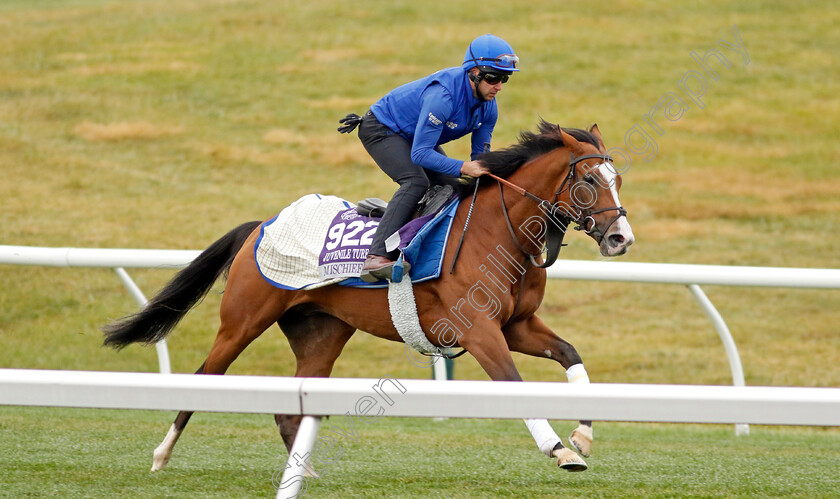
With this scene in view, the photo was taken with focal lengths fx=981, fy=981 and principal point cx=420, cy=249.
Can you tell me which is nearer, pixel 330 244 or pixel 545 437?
pixel 545 437

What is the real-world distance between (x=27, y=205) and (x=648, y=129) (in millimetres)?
8747

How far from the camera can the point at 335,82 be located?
635 inches

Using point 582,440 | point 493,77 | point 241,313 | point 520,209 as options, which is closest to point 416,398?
point 582,440

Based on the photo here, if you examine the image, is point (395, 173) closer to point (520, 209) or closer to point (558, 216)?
point (520, 209)

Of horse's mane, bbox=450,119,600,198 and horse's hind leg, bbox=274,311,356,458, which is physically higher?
horse's mane, bbox=450,119,600,198

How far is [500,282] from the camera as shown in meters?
4.05

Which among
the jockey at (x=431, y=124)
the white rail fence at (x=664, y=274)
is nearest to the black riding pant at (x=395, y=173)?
the jockey at (x=431, y=124)

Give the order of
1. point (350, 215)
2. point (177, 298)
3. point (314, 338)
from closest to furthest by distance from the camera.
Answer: point (350, 215), point (314, 338), point (177, 298)

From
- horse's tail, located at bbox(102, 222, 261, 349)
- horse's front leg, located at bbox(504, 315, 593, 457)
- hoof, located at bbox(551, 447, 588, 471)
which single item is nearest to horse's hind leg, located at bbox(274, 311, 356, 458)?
horse's tail, located at bbox(102, 222, 261, 349)

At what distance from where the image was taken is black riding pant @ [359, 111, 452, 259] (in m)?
4.27

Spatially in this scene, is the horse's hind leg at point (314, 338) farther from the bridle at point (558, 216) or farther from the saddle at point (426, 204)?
the bridle at point (558, 216)

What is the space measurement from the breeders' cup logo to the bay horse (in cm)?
34

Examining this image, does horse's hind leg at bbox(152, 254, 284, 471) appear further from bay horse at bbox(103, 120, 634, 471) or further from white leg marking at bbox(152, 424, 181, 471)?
white leg marking at bbox(152, 424, 181, 471)

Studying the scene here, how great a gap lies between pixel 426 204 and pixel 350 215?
1.29ft
